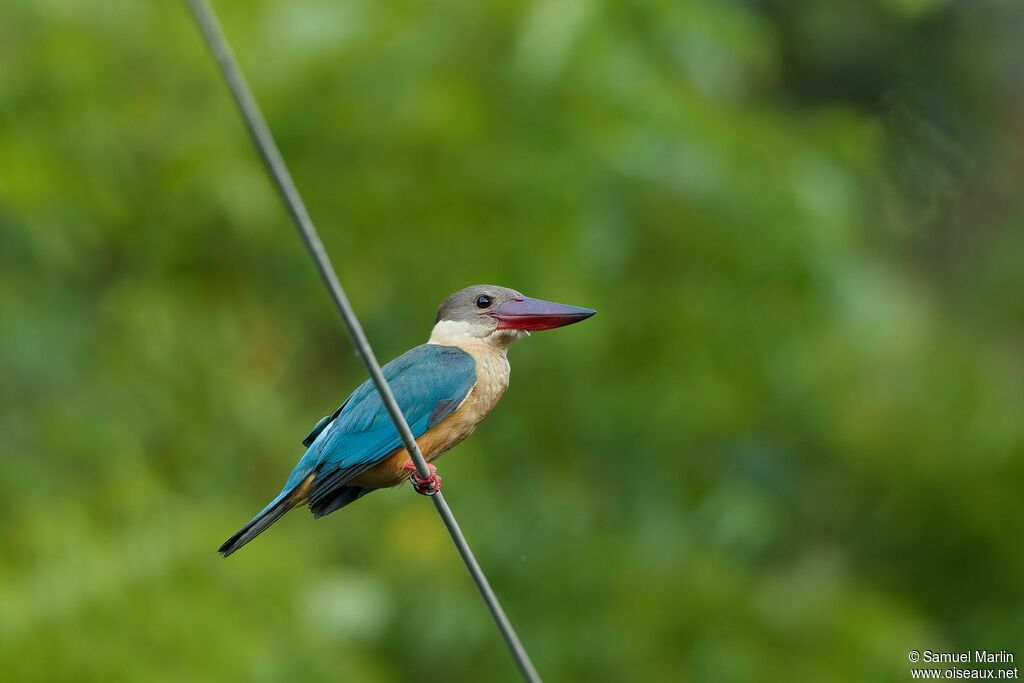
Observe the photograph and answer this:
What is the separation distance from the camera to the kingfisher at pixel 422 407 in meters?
2.84

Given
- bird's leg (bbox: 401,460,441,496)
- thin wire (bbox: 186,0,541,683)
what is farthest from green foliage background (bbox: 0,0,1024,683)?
thin wire (bbox: 186,0,541,683)

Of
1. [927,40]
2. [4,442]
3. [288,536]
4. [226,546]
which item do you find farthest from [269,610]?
[927,40]

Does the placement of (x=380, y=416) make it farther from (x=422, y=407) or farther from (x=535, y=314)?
(x=535, y=314)

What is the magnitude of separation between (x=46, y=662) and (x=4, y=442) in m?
1.96

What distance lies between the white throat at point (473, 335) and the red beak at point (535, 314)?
5 cm

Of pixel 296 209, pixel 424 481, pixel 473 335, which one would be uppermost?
pixel 473 335

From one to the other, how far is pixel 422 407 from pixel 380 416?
10cm

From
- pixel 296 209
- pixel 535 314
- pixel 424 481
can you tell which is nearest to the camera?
pixel 296 209

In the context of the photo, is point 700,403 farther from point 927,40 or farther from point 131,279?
point 927,40

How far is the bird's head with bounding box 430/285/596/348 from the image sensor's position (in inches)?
114

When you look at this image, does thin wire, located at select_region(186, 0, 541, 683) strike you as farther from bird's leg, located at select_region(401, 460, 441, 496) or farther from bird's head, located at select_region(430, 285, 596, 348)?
bird's head, located at select_region(430, 285, 596, 348)

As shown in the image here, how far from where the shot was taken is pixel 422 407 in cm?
296

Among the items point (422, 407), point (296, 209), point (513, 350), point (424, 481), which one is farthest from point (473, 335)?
point (513, 350)

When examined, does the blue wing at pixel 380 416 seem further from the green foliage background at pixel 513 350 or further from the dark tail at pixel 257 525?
the green foliage background at pixel 513 350
